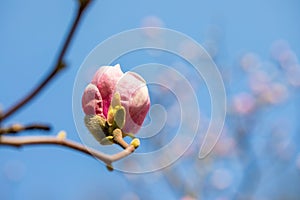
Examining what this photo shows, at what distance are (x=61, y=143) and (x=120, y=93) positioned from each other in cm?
23

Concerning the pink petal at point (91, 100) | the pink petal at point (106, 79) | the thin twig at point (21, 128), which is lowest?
the thin twig at point (21, 128)

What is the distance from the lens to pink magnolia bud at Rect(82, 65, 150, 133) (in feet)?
2.96

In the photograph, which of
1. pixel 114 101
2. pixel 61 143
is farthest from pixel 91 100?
pixel 61 143

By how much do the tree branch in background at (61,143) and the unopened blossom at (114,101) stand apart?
93 mm

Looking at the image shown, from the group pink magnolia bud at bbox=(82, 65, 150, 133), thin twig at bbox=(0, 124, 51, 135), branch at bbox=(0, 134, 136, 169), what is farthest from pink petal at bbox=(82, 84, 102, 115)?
thin twig at bbox=(0, 124, 51, 135)

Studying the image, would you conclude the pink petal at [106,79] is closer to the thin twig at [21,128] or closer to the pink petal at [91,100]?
the pink petal at [91,100]

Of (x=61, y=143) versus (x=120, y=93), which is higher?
(x=120, y=93)

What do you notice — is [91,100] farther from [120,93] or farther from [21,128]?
[21,128]

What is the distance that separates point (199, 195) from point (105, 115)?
7.26 feet

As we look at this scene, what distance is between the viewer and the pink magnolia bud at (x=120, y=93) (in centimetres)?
90

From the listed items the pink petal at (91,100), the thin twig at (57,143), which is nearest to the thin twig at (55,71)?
the thin twig at (57,143)

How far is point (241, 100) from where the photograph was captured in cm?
462

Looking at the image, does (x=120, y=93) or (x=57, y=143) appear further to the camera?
(x=120, y=93)

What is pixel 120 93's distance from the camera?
91cm
